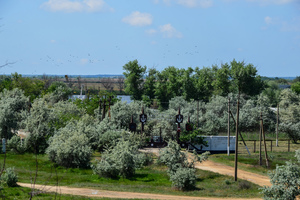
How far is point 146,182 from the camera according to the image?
90.2ft

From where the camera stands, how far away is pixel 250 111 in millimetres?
67250

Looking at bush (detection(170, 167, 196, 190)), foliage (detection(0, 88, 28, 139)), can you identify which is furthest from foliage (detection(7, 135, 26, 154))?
bush (detection(170, 167, 196, 190))

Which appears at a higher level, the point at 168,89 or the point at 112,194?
the point at 168,89

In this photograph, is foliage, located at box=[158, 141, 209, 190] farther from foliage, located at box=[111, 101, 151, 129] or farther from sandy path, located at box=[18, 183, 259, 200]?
foliage, located at box=[111, 101, 151, 129]

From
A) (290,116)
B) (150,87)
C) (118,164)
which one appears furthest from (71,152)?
(150,87)

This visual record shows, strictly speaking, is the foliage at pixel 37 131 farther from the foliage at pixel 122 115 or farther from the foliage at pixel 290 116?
the foliage at pixel 290 116

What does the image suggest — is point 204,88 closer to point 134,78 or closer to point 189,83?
point 189,83

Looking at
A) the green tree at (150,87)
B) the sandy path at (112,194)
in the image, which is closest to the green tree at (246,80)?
the green tree at (150,87)

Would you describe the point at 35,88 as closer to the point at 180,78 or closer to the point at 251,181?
the point at 180,78

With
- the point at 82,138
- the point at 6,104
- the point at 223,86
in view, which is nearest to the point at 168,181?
the point at 82,138

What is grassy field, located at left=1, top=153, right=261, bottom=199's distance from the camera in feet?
81.7

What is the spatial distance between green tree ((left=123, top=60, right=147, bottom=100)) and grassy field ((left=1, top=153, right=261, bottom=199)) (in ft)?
163

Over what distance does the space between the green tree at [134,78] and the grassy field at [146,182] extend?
49814 millimetres

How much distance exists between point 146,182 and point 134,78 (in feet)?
182
